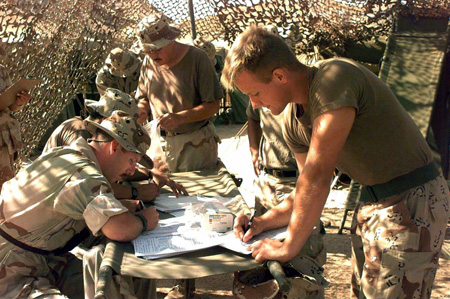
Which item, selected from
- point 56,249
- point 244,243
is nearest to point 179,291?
point 56,249

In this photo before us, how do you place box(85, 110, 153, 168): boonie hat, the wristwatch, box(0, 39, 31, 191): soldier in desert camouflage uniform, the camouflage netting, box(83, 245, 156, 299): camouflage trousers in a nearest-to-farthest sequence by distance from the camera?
box(83, 245, 156, 299): camouflage trousers, box(85, 110, 153, 168): boonie hat, the wristwatch, box(0, 39, 31, 191): soldier in desert camouflage uniform, the camouflage netting

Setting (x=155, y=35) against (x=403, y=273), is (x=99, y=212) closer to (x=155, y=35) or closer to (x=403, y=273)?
(x=403, y=273)

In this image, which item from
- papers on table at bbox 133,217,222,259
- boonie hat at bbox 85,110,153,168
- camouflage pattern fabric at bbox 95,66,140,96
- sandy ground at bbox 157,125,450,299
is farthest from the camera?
camouflage pattern fabric at bbox 95,66,140,96

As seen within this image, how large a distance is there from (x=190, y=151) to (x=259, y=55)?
7.04 feet

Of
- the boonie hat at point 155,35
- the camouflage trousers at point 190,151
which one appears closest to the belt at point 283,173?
the camouflage trousers at point 190,151

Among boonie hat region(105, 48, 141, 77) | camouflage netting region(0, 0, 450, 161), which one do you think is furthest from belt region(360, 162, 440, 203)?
boonie hat region(105, 48, 141, 77)

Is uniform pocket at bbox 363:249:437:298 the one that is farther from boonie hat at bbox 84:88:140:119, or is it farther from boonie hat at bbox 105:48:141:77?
boonie hat at bbox 105:48:141:77

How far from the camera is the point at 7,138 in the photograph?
4359 mm

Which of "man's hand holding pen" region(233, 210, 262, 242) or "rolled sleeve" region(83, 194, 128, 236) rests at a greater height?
"rolled sleeve" region(83, 194, 128, 236)

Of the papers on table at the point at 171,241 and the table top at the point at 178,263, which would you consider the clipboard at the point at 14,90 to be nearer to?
the papers on table at the point at 171,241

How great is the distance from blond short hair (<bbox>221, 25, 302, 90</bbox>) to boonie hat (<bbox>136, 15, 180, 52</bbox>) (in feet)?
6.57

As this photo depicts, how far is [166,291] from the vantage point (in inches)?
149

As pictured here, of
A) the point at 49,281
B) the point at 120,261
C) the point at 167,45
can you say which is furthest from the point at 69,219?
the point at 167,45

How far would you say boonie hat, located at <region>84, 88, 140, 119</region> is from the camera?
2.92m
